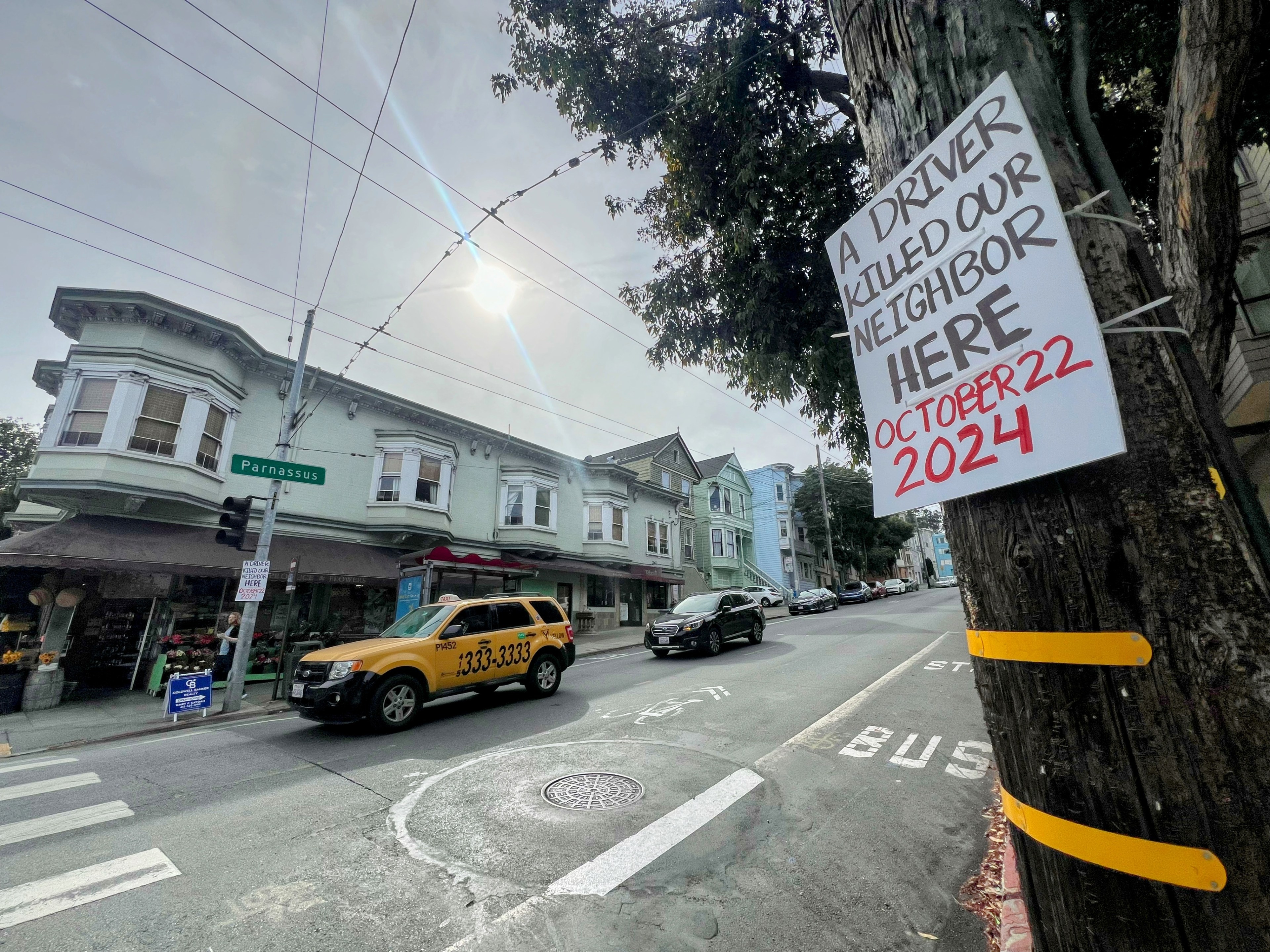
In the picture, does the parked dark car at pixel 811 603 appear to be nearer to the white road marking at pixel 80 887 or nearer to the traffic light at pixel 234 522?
the traffic light at pixel 234 522

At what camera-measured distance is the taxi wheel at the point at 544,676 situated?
923 centimetres

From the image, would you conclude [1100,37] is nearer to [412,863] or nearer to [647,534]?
[412,863]

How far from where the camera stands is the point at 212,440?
46.1ft

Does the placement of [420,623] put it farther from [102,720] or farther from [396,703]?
[102,720]

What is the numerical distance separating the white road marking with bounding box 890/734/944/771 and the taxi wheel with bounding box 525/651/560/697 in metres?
5.68

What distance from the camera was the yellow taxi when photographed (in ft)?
23.3

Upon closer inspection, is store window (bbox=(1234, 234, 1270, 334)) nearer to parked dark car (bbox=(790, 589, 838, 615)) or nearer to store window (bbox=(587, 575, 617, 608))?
store window (bbox=(587, 575, 617, 608))

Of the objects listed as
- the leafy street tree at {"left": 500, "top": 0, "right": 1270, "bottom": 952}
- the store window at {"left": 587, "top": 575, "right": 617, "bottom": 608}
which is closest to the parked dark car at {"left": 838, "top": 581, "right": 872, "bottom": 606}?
the store window at {"left": 587, "top": 575, "right": 617, "bottom": 608}

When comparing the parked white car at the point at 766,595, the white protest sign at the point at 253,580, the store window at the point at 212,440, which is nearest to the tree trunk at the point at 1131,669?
the white protest sign at the point at 253,580

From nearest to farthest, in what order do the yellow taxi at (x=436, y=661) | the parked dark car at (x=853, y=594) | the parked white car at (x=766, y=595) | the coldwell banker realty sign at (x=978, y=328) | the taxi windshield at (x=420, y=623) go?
the coldwell banker realty sign at (x=978, y=328) < the yellow taxi at (x=436, y=661) < the taxi windshield at (x=420, y=623) < the parked white car at (x=766, y=595) < the parked dark car at (x=853, y=594)

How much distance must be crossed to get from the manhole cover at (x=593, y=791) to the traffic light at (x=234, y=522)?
8566 millimetres

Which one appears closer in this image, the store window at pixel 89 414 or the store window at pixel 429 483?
the store window at pixel 89 414

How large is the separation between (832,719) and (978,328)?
21.9 feet

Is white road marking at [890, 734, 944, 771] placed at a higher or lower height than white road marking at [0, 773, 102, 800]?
higher
